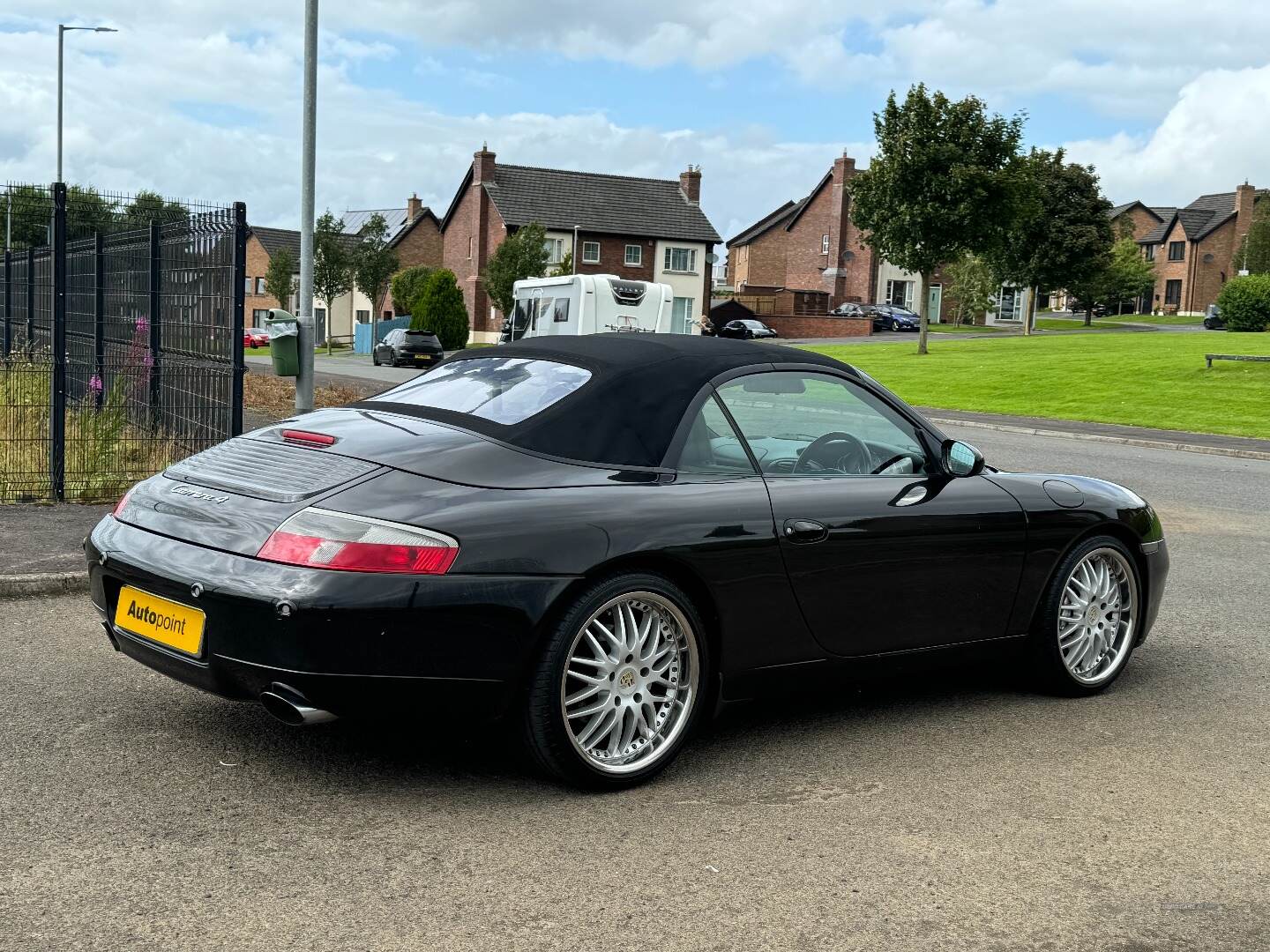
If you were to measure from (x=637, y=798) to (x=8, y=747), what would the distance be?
2105 mm

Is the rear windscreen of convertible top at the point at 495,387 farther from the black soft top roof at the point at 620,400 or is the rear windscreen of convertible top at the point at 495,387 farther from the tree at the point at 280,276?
the tree at the point at 280,276

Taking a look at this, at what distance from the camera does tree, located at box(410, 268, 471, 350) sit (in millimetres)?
55938

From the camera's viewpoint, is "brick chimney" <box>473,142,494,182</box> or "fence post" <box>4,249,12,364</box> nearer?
"fence post" <box>4,249,12,364</box>

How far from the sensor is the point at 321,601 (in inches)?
152

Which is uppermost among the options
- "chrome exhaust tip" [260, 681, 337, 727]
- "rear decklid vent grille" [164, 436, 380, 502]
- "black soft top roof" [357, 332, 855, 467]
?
"black soft top roof" [357, 332, 855, 467]

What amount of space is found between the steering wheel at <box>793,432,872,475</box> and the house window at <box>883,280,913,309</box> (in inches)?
3151

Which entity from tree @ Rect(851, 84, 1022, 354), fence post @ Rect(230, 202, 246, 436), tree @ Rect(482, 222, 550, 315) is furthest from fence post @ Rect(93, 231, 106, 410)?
tree @ Rect(482, 222, 550, 315)

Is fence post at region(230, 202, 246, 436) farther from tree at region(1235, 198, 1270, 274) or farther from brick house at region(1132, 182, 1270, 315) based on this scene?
brick house at region(1132, 182, 1270, 315)

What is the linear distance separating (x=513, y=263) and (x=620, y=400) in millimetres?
56776

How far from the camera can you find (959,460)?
5.34 m

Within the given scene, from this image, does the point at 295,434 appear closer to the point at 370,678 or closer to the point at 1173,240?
the point at 370,678

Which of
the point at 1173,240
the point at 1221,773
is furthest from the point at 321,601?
the point at 1173,240

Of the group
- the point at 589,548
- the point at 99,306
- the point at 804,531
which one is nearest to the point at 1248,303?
the point at 99,306

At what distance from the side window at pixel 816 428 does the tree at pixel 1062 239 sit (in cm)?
5796
